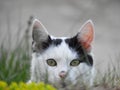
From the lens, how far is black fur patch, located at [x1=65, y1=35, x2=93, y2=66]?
21.0 feet

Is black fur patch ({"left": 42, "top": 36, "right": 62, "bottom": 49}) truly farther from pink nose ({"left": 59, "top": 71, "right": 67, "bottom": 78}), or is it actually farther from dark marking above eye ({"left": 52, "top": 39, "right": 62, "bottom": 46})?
pink nose ({"left": 59, "top": 71, "right": 67, "bottom": 78})

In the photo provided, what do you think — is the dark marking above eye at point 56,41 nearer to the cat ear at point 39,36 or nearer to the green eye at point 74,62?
the cat ear at point 39,36

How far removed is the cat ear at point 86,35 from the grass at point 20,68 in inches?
13.5

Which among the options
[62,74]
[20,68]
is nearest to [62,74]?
[62,74]

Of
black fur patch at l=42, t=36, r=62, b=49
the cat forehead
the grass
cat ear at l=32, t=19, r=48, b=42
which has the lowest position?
the grass

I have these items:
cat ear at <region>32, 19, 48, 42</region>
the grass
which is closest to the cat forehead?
cat ear at <region>32, 19, 48, 42</region>

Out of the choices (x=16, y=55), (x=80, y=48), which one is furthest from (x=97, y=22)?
(x=80, y=48)

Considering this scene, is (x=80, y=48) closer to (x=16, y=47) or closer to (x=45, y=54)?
(x=45, y=54)

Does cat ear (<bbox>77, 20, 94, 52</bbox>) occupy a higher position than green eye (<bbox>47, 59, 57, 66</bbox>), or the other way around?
cat ear (<bbox>77, 20, 94, 52</bbox>)

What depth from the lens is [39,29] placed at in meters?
6.48

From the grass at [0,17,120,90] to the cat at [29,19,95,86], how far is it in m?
0.19

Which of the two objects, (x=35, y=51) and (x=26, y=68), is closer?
(x=35, y=51)

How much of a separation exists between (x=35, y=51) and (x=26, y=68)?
33.8 inches

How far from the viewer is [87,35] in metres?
6.54
